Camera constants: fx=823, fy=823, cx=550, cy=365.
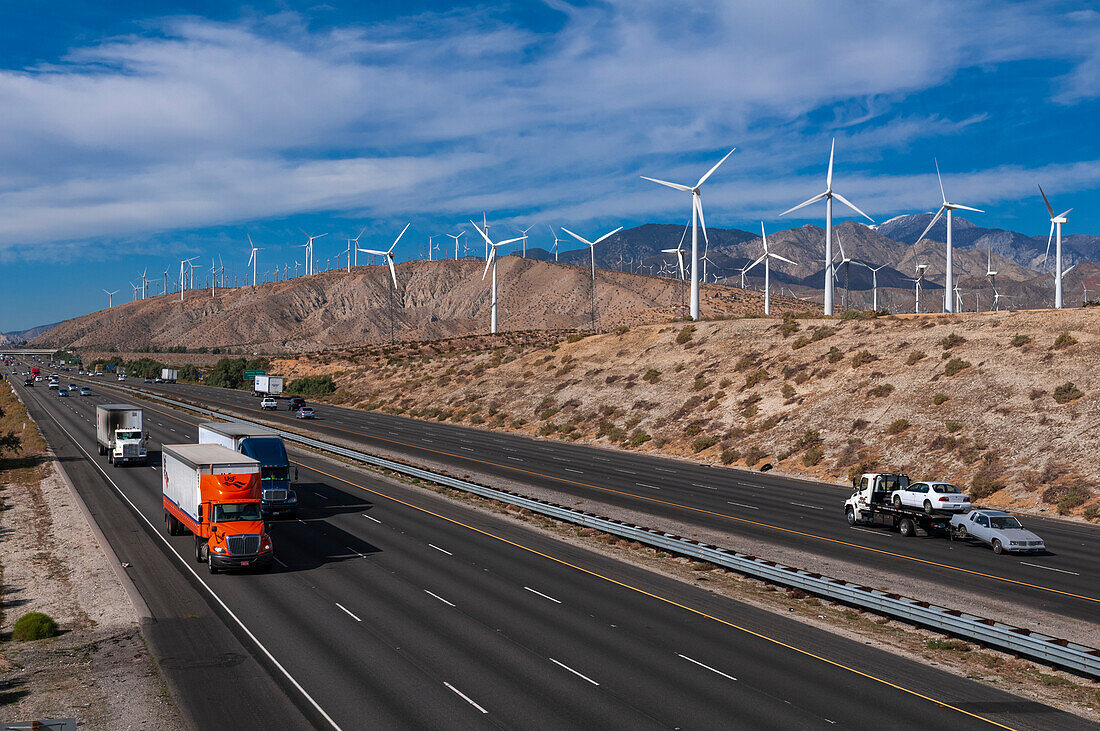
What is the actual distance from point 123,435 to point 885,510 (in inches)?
1821

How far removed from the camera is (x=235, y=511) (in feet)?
91.5

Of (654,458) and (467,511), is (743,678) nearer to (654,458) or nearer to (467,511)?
(467,511)

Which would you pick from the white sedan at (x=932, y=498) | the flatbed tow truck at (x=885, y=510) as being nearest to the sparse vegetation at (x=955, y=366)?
the flatbed tow truck at (x=885, y=510)

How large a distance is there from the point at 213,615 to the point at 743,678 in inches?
559

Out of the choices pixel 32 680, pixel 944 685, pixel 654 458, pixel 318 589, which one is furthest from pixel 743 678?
pixel 654 458

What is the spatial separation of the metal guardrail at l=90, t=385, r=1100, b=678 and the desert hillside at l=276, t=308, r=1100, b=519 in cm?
2477

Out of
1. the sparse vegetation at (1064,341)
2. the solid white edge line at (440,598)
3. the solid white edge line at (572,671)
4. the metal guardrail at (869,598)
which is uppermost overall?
the sparse vegetation at (1064,341)

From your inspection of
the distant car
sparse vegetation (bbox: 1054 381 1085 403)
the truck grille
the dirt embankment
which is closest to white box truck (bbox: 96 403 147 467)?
the dirt embankment

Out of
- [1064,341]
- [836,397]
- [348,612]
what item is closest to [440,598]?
[348,612]

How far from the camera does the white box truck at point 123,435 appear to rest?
5344 centimetres

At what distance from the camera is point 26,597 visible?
971 inches

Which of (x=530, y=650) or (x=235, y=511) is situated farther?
(x=235, y=511)

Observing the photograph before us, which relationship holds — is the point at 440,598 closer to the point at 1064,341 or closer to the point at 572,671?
the point at 572,671

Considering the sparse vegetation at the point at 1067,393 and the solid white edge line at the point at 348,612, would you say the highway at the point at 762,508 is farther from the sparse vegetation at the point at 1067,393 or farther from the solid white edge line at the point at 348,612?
the solid white edge line at the point at 348,612
